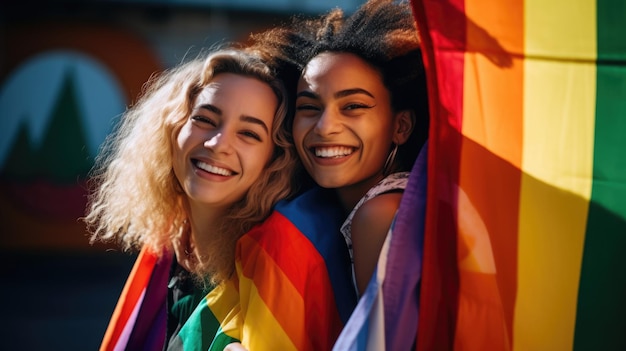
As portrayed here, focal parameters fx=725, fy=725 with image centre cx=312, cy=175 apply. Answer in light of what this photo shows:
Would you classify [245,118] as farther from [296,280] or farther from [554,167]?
[554,167]

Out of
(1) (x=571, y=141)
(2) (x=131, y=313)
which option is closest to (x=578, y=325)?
(1) (x=571, y=141)

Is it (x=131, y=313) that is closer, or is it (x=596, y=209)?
(x=596, y=209)

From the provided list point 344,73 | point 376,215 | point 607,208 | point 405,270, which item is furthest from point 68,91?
point 607,208

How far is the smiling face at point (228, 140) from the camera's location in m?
2.54

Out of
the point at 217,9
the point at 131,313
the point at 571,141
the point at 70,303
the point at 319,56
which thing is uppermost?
the point at 217,9

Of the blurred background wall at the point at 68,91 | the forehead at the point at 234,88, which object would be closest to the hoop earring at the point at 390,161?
the forehead at the point at 234,88

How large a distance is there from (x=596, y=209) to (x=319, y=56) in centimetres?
106

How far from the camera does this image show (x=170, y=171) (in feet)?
9.32

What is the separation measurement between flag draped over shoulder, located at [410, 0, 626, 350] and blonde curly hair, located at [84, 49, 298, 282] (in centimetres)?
87

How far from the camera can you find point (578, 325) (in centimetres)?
176

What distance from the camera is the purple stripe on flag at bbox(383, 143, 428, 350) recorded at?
1.78 m

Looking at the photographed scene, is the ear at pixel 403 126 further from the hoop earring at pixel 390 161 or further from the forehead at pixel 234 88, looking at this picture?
the forehead at pixel 234 88

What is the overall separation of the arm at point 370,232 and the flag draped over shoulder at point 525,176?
0.24 meters

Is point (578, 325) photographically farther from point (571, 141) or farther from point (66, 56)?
point (66, 56)
